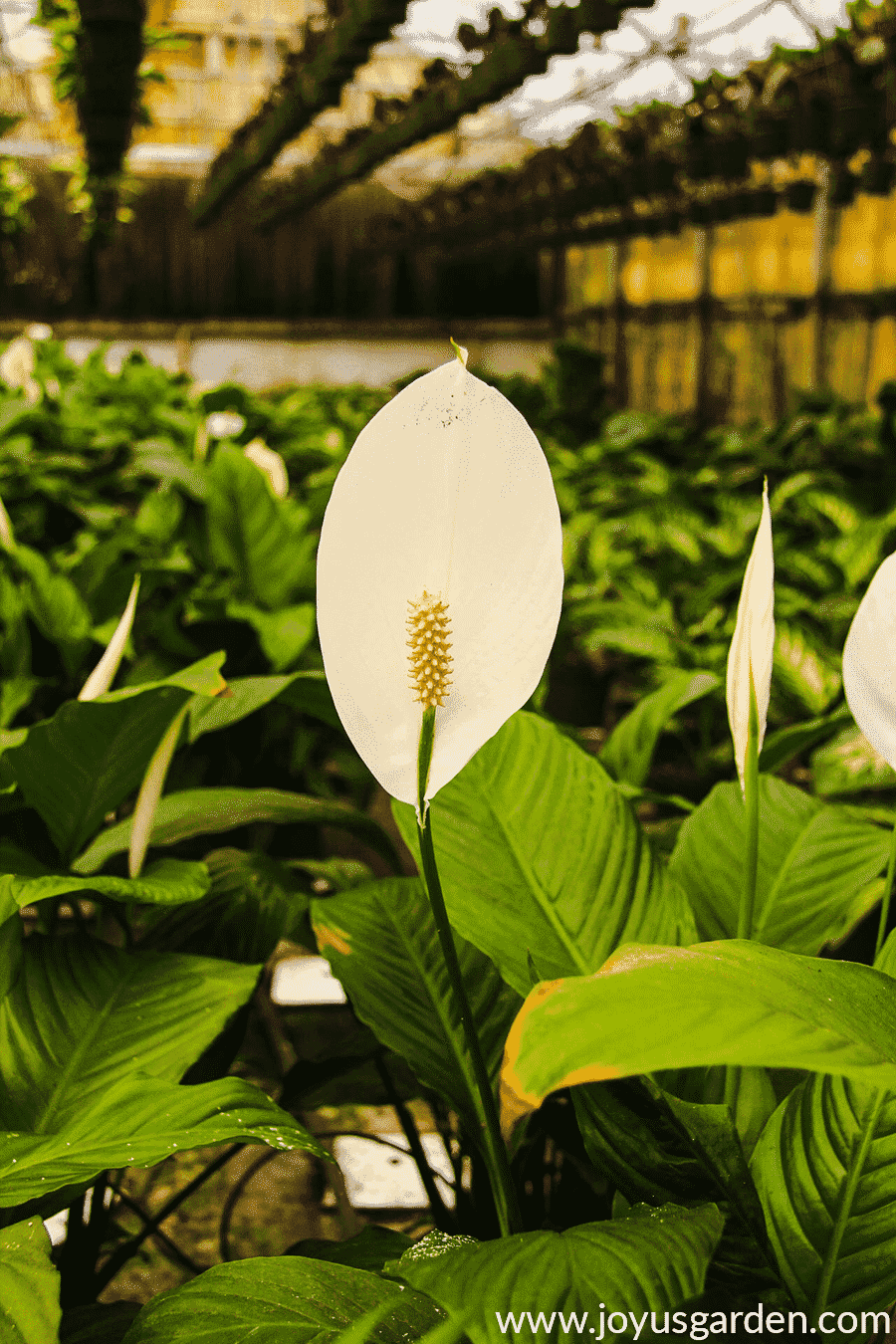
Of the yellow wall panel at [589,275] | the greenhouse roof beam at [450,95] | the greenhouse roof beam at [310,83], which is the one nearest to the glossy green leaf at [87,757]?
the greenhouse roof beam at [450,95]

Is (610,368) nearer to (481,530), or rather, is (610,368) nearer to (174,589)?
(174,589)

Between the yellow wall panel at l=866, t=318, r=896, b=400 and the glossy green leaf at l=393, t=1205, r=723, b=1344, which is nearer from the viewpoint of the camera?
the glossy green leaf at l=393, t=1205, r=723, b=1344

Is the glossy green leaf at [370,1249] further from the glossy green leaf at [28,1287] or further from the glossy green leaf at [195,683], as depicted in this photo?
the glossy green leaf at [195,683]

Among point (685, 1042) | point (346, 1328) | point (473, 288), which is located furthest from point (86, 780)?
point (473, 288)

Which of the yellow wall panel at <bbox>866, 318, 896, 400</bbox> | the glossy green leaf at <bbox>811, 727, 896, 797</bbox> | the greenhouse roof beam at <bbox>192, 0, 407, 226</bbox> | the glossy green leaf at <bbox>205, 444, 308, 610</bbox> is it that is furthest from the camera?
the yellow wall panel at <bbox>866, 318, 896, 400</bbox>

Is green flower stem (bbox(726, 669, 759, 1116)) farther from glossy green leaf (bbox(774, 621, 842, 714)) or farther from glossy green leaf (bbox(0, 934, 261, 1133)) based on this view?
glossy green leaf (bbox(774, 621, 842, 714))

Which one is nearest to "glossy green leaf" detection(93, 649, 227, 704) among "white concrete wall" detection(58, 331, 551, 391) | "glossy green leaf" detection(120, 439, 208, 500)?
"glossy green leaf" detection(120, 439, 208, 500)

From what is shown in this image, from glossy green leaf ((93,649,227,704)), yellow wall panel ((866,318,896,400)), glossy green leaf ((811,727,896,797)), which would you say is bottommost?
glossy green leaf ((811,727,896,797))
